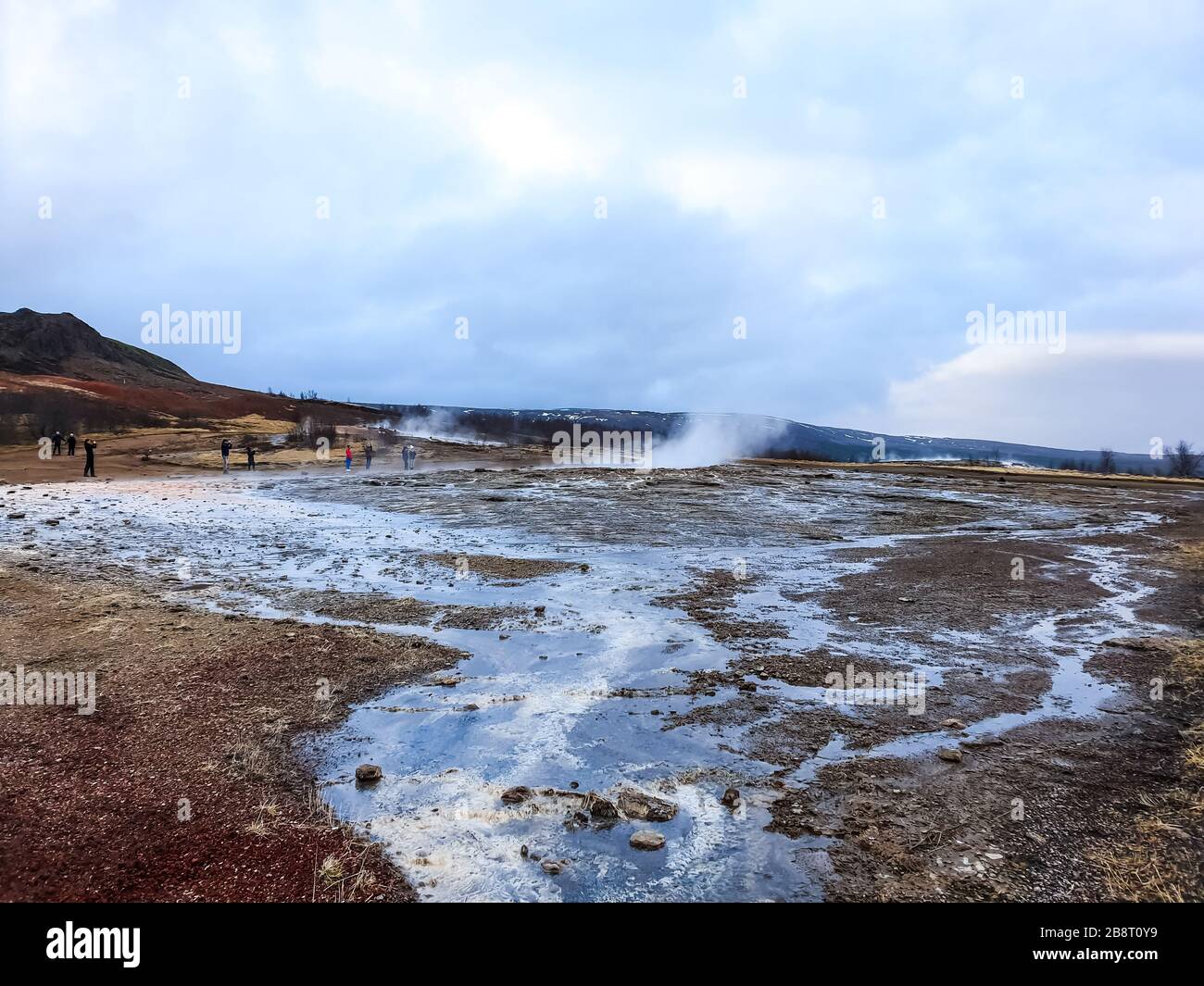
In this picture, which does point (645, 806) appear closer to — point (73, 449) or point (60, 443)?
point (73, 449)

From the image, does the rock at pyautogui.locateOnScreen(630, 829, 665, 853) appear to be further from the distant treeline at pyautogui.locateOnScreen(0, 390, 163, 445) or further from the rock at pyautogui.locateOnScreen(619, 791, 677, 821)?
the distant treeline at pyautogui.locateOnScreen(0, 390, 163, 445)

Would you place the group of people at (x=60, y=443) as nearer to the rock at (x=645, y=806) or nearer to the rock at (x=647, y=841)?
the rock at (x=645, y=806)

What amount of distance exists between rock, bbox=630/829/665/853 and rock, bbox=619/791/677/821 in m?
0.25

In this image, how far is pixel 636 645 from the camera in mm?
9203

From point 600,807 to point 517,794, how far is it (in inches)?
27.5

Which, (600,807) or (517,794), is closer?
(600,807)

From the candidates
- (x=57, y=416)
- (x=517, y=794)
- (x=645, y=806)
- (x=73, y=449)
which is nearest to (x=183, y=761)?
(x=517, y=794)

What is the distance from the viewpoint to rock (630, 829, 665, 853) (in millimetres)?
4574

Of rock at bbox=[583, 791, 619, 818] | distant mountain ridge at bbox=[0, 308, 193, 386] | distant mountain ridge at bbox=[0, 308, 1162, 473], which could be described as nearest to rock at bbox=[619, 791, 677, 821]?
rock at bbox=[583, 791, 619, 818]

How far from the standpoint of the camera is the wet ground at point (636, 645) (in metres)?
4.73

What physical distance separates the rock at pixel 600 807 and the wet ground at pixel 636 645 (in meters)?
Result: 0.02

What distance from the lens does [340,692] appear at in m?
7.31
